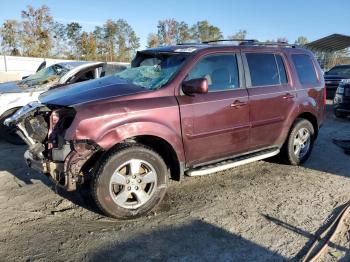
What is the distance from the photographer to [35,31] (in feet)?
140

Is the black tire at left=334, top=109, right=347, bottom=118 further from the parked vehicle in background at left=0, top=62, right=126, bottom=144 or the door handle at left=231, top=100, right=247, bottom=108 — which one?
the door handle at left=231, top=100, right=247, bottom=108

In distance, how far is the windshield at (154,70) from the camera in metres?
4.78

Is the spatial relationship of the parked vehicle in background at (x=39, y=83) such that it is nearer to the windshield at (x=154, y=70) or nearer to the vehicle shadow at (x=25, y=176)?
the vehicle shadow at (x=25, y=176)

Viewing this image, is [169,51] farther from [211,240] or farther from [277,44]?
[211,240]

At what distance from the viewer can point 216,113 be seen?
495cm

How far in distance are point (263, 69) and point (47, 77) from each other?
5083mm

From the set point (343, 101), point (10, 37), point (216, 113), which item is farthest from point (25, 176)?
point (10, 37)

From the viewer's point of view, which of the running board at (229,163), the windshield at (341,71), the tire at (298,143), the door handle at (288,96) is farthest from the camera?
the windshield at (341,71)

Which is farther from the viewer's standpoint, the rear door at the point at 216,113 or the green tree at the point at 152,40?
the green tree at the point at 152,40

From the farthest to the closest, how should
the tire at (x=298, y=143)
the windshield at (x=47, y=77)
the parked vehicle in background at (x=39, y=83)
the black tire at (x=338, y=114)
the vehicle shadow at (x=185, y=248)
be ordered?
the black tire at (x=338, y=114)
the windshield at (x=47, y=77)
the parked vehicle in background at (x=39, y=83)
the tire at (x=298, y=143)
the vehicle shadow at (x=185, y=248)

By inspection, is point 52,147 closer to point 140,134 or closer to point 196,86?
point 140,134

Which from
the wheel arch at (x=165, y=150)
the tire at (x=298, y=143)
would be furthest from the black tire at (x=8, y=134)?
the tire at (x=298, y=143)

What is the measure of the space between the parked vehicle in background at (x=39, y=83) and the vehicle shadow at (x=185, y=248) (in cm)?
397

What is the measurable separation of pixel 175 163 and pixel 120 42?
151 feet
